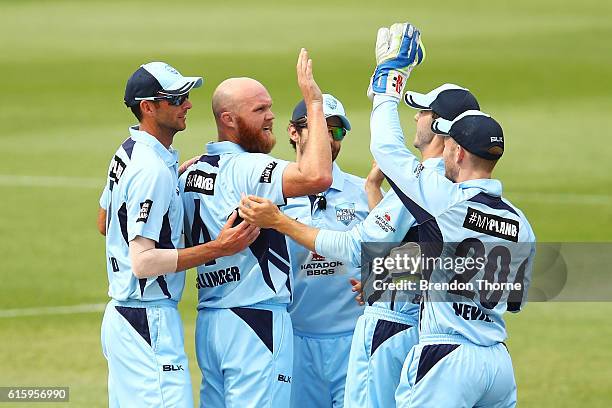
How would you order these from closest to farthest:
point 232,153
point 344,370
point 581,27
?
point 232,153 → point 344,370 → point 581,27

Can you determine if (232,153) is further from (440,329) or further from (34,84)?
(34,84)

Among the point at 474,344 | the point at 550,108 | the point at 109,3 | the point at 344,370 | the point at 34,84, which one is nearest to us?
the point at 474,344

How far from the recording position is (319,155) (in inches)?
260

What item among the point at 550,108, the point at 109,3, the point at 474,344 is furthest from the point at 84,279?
the point at 109,3

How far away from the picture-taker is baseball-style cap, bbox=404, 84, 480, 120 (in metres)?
6.79

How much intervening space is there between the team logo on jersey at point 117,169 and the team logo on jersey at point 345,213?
163 cm

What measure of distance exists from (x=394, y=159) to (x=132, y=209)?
1388 mm

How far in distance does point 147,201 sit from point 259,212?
0.58 meters

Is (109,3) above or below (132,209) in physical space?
above

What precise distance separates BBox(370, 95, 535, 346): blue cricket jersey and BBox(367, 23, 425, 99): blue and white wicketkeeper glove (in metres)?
0.21

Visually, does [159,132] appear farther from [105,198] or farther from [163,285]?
[163,285]

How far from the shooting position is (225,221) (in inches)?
269

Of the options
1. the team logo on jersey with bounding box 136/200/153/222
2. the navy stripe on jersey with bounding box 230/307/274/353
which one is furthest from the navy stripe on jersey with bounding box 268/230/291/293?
the team logo on jersey with bounding box 136/200/153/222

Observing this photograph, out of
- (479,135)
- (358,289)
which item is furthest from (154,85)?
(479,135)
